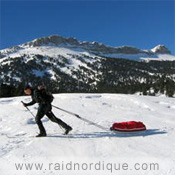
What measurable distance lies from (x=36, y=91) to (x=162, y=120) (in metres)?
7.49

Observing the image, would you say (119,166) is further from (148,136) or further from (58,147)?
(148,136)

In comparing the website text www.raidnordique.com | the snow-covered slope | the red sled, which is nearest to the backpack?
the snow-covered slope

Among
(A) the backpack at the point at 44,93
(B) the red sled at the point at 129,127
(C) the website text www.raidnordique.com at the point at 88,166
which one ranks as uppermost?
(A) the backpack at the point at 44,93

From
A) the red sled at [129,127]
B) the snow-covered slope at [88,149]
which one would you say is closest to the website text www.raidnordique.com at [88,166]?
the snow-covered slope at [88,149]

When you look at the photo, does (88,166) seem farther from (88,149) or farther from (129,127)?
(129,127)

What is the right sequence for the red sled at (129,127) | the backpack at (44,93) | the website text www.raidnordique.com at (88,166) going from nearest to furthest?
the website text www.raidnordique.com at (88,166)
the backpack at (44,93)
the red sled at (129,127)

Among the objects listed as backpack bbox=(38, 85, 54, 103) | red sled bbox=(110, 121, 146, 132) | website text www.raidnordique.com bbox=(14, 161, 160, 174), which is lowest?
website text www.raidnordique.com bbox=(14, 161, 160, 174)

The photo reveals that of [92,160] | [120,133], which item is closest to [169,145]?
[120,133]

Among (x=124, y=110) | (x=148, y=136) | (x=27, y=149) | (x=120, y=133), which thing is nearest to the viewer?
(x=27, y=149)

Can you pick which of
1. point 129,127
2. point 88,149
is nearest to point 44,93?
point 88,149

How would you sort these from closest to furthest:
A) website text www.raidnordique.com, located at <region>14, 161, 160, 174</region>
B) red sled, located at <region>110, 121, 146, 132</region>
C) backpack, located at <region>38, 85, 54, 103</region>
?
website text www.raidnordique.com, located at <region>14, 161, 160, 174</region>, backpack, located at <region>38, 85, 54, 103</region>, red sled, located at <region>110, 121, 146, 132</region>

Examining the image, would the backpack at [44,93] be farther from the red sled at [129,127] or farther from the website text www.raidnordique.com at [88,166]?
the website text www.raidnordique.com at [88,166]

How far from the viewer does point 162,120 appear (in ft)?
35.8

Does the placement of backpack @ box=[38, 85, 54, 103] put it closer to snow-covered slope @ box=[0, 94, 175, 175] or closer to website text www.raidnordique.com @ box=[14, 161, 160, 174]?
snow-covered slope @ box=[0, 94, 175, 175]
